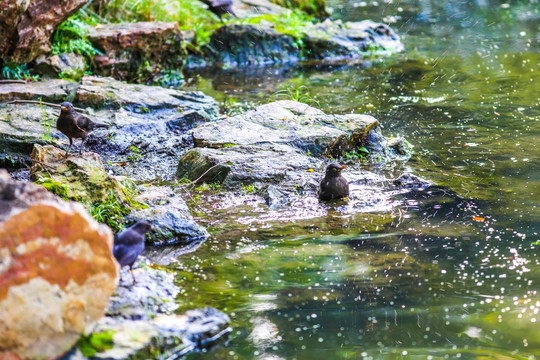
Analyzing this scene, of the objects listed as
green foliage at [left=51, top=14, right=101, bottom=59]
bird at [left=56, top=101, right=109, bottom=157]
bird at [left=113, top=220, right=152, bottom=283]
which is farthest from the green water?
green foliage at [left=51, top=14, right=101, bottom=59]

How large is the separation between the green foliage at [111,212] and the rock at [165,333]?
2.00 metres

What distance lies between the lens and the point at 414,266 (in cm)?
536

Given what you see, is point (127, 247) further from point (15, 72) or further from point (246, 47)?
point (246, 47)

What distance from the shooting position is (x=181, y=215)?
6.34 meters

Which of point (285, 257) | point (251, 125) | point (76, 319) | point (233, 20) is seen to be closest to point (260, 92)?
point (251, 125)

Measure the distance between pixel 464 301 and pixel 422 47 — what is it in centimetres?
1274

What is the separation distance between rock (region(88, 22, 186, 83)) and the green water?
5757 mm

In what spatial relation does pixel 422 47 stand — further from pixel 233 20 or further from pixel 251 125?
pixel 251 125

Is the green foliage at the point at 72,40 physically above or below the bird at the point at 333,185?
above

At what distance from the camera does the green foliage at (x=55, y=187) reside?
6.14 m

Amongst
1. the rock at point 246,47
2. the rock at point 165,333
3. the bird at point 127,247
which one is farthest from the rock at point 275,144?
the rock at point 246,47

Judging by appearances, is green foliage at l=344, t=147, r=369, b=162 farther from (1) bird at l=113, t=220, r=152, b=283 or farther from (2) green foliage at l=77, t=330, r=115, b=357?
(2) green foliage at l=77, t=330, r=115, b=357

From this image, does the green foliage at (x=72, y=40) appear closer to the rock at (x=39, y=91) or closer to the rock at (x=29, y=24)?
the rock at (x=29, y=24)

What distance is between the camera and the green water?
433 centimetres
